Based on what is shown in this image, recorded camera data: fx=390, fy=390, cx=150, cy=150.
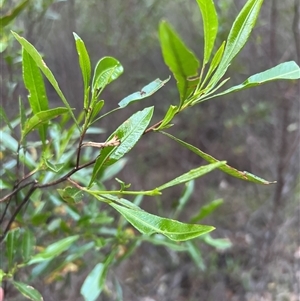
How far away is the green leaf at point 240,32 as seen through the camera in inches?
16.8

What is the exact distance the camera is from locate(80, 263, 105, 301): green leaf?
74 cm

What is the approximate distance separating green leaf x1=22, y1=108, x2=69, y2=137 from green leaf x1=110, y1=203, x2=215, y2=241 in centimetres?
15

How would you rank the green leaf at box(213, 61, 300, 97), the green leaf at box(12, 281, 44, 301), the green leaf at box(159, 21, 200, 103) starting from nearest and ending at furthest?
the green leaf at box(159, 21, 200, 103) → the green leaf at box(213, 61, 300, 97) → the green leaf at box(12, 281, 44, 301)

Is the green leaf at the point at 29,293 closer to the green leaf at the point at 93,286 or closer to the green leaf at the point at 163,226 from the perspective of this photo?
the green leaf at the point at 93,286

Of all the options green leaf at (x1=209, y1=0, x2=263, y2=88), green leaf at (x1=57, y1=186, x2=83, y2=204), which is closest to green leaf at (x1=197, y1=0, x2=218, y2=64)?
green leaf at (x1=209, y1=0, x2=263, y2=88)

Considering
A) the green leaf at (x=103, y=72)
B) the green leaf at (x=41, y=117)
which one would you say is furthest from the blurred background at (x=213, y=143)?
the green leaf at (x=103, y=72)

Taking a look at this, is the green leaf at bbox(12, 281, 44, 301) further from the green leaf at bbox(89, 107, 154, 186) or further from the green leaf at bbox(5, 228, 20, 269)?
the green leaf at bbox(89, 107, 154, 186)

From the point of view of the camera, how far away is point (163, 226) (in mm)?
446

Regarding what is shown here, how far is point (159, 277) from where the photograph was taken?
2.17m

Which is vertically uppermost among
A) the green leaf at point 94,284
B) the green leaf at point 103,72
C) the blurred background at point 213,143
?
the green leaf at point 103,72

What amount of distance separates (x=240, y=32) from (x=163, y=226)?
234 mm

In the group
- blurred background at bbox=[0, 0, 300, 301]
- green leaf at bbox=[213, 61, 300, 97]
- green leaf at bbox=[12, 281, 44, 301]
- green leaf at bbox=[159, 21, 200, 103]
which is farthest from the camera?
blurred background at bbox=[0, 0, 300, 301]

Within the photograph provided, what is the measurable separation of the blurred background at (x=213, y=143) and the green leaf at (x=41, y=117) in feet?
3.48

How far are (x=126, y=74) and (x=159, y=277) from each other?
1343 millimetres
